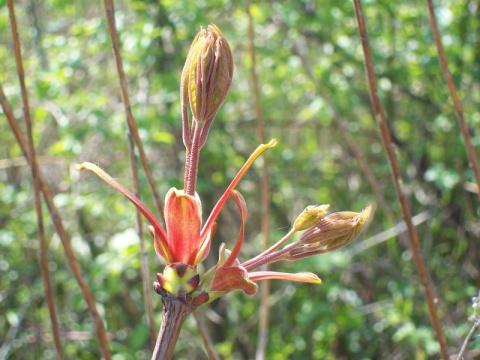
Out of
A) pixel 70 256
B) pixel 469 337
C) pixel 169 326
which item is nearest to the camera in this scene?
pixel 169 326

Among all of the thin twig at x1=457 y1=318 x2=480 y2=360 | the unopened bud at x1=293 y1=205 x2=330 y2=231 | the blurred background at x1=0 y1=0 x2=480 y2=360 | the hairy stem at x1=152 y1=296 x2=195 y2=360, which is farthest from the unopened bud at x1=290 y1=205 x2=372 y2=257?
the blurred background at x1=0 y1=0 x2=480 y2=360

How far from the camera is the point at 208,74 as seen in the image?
0.58m

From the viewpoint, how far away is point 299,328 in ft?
8.74

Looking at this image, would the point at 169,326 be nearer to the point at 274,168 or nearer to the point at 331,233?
the point at 331,233

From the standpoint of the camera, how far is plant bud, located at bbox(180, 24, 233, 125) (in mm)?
583

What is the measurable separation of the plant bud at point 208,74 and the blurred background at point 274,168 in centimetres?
134

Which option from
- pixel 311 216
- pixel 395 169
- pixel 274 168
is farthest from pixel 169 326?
pixel 274 168

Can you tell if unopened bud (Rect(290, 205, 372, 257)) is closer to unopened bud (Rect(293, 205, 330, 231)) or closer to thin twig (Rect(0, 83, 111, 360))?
unopened bud (Rect(293, 205, 330, 231))

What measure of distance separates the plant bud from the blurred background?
1336mm

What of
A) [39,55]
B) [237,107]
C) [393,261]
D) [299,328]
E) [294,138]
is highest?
[39,55]

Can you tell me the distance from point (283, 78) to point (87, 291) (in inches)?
75.0

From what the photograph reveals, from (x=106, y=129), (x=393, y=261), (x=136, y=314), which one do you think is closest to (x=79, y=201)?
(x=106, y=129)

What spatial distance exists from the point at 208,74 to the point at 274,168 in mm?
2218

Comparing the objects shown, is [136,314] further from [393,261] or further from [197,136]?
[197,136]
